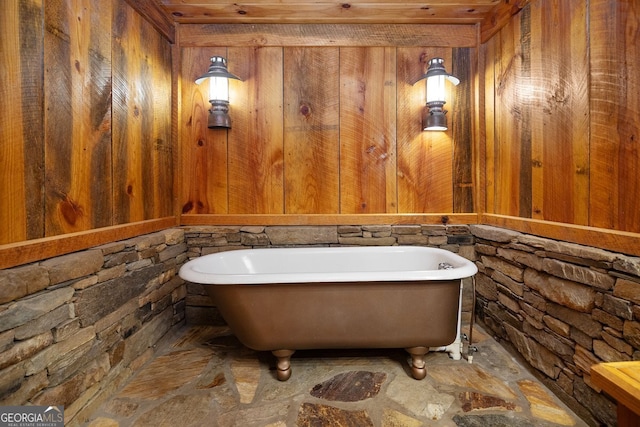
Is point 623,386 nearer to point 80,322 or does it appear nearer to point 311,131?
point 80,322

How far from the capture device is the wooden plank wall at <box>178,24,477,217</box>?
6.76 ft

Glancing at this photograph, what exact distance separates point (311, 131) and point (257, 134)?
0.37 meters

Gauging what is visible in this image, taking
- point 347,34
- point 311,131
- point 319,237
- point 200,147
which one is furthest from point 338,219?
point 347,34

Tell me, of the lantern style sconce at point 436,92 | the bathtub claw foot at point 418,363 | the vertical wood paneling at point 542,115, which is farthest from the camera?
the lantern style sconce at point 436,92

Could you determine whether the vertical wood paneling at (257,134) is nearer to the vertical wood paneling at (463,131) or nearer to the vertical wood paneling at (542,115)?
the vertical wood paneling at (463,131)

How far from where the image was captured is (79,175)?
4.33ft

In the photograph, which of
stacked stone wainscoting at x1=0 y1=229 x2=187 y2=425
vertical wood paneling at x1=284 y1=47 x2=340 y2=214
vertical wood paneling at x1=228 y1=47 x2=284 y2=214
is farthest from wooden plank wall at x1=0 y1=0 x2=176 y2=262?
vertical wood paneling at x1=284 y1=47 x2=340 y2=214

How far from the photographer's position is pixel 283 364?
1.46 meters

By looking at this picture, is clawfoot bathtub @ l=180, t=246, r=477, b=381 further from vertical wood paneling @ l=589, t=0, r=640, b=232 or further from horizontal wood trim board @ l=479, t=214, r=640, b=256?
vertical wood paneling @ l=589, t=0, r=640, b=232

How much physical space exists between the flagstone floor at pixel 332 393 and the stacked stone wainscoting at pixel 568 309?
0.35 feet

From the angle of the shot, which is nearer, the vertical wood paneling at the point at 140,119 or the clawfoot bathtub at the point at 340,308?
the clawfoot bathtub at the point at 340,308

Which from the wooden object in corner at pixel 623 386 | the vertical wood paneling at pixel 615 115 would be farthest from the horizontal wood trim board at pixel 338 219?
the wooden object in corner at pixel 623 386

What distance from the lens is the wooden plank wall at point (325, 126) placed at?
2.06 metres

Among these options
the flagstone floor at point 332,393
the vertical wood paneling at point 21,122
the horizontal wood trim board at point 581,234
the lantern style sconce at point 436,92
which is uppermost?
the lantern style sconce at point 436,92
